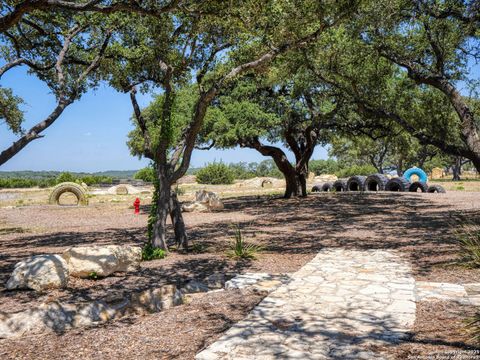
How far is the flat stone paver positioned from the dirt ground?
0.80 ft

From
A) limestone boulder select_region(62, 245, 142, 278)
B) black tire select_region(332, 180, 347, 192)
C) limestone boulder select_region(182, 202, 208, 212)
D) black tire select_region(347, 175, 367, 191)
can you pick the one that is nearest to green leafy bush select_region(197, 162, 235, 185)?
black tire select_region(332, 180, 347, 192)

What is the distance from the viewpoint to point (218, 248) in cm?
1057

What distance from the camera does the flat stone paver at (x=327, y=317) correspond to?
4.32m

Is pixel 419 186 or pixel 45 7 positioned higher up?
pixel 45 7

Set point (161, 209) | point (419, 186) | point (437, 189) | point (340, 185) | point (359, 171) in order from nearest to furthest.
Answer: point (161, 209)
point (437, 189)
point (419, 186)
point (340, 185)
point (359, 171)

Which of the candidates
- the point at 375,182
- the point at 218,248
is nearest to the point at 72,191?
the point at 218,248

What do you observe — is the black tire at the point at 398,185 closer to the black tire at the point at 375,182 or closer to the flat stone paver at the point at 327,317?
the black tire at the point at 375,182

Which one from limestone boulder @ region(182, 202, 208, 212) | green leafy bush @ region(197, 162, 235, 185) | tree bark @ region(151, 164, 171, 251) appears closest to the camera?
tree bark @ region(151, 164, 171, 251)

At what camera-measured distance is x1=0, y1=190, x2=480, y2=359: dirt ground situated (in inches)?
185

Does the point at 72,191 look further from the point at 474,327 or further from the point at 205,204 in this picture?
the point at 474,327

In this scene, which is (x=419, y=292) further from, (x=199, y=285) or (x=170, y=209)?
(x=170, y=209)

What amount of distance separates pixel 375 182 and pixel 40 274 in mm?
25997

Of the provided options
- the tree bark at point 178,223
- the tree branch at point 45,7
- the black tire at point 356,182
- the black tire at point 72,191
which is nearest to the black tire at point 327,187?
the black tire at point 356,182

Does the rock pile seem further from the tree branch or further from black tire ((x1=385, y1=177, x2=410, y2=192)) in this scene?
the tree branch
